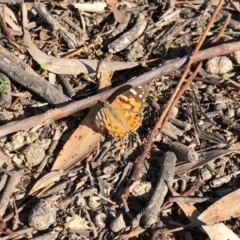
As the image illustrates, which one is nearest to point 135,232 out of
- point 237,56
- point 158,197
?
point 158,197

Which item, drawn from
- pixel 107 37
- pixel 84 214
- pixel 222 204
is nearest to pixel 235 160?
pixel 222 204

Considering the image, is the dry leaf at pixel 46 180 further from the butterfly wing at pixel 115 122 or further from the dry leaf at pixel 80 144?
the butterfly wing at pixel 115 122

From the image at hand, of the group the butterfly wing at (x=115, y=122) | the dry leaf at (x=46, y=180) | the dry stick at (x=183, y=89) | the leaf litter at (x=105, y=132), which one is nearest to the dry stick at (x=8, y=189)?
the leaf litter at (x=105, y=132)

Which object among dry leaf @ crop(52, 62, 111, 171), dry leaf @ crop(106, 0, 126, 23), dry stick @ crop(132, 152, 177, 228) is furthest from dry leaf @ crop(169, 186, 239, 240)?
dry leaf @ crop(106, 0, 126, 23)

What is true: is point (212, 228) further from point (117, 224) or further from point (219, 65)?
point (219, 65)

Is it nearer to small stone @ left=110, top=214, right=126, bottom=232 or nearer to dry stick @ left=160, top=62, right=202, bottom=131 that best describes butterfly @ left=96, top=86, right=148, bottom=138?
dry stick @ left=160, top=62, right=202, bottom=131

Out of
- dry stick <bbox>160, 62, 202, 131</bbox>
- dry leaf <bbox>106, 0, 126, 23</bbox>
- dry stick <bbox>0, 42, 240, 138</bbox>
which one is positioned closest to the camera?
dry stick <bbox>0, 42, 240, 138</bbox>

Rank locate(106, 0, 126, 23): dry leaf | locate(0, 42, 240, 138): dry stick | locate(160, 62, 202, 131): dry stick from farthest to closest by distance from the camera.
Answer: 1. locate(106, 0, 126, 23): dry leaf
2. locate(160, 62, 202, 131): dry stick
3. locate(0, 42, 240, 138): dry stick

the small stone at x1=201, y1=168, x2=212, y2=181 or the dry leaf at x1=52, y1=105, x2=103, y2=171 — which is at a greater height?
the dry leaf at x1=52, y1=105, x2=103, y2=171
